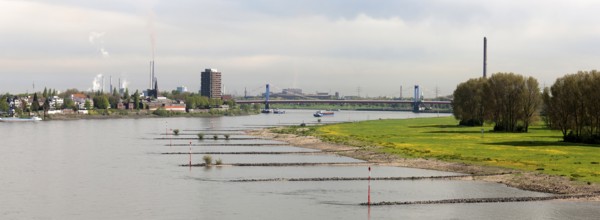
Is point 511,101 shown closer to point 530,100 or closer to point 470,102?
point 530,100

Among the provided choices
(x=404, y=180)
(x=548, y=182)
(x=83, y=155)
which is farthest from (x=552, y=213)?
(x=83, y=155)

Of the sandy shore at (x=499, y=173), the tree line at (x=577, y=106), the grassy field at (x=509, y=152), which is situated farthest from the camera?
the tree line at (x=577, y=106)

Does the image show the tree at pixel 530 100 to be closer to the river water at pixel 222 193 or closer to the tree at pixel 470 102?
the tree at pixel 470 102

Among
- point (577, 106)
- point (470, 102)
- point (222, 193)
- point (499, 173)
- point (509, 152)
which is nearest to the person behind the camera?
point (222, 193)

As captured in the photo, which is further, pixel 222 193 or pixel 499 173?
pixel 499 173

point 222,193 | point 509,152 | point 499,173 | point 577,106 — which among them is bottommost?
point 222,193

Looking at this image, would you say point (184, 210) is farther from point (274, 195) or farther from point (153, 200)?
point (274, 195)

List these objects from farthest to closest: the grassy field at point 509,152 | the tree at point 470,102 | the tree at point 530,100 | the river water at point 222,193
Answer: the tree at point 470,102 → the tree at point 530,100 → the grassy field at point 509,152 → the river water at point 222,193

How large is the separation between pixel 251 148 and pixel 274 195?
171ft

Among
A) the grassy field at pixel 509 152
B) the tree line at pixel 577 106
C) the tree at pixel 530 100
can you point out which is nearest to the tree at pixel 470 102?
the tree at pixel 530 100

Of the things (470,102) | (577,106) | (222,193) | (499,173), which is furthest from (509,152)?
(470,102)

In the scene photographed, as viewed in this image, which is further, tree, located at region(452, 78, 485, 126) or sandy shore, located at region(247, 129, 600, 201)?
tree, located at region(452, 78, 485, 126)

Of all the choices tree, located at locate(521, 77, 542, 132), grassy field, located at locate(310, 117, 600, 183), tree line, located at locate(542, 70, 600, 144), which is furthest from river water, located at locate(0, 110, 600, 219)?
tree, located at locate(521, 77, 542, 132)

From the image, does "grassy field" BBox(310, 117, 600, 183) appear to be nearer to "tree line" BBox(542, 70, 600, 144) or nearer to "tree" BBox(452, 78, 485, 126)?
"tree line" BBox(542, 70, 600, 144)
